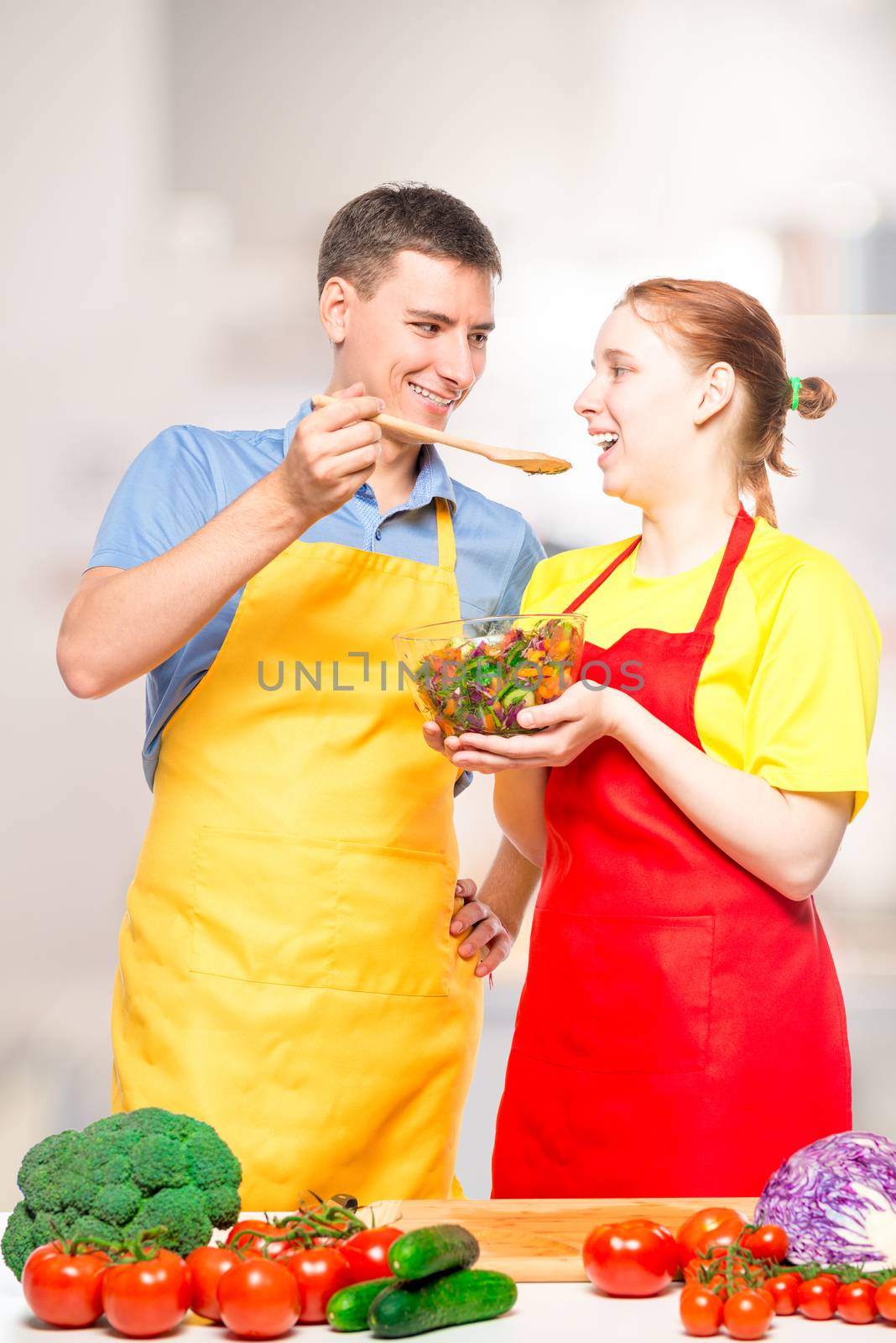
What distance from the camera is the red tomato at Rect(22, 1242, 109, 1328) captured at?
1073 mm

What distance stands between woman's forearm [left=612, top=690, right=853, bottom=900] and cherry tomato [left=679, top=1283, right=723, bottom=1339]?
612mm

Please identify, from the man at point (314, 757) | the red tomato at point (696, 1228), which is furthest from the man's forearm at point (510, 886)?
the red tomato at point (696, 1228)

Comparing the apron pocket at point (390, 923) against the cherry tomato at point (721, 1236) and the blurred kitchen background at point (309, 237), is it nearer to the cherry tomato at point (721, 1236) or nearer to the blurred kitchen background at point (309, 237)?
the cherry tomato at point (721, 1236)

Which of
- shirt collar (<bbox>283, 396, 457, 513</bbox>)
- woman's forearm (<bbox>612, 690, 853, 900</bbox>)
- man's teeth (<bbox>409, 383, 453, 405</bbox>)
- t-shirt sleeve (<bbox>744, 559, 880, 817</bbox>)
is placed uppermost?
man's teeth (<bbox>409, 383, 453, 405</bbox>)

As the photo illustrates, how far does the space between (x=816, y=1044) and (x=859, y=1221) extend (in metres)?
0.53

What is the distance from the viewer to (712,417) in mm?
1815

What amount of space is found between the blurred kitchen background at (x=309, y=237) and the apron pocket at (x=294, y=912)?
4.35 feet

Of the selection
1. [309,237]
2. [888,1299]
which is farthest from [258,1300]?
[309,237]

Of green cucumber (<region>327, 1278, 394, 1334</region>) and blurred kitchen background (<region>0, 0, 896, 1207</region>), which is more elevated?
blurred kitchen background (<region>0, 0, 896, 1207</region>)

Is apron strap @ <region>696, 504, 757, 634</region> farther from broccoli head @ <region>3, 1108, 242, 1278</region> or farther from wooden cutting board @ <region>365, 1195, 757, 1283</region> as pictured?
broccoli head @ <region>3, 1108, 242, 1278</region>

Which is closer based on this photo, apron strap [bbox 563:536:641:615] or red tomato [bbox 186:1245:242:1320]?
red tomato [bbox 186:1245:242:1320]

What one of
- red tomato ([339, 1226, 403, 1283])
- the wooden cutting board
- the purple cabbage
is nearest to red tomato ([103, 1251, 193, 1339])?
red tomato ([339, 1226, 403, 1283])

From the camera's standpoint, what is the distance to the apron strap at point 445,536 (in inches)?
80.1

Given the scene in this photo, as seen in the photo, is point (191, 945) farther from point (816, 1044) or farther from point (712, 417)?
point (712, 417)
